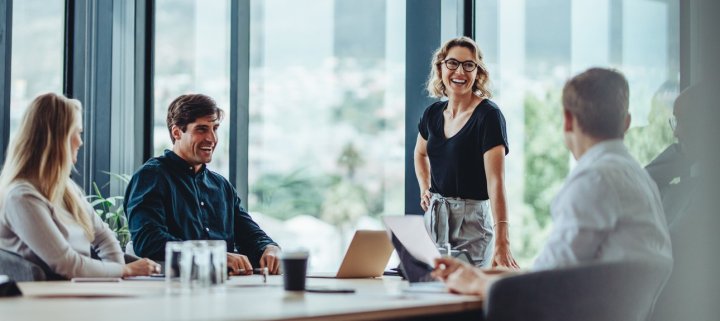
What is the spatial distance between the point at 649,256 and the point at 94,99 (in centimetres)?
441

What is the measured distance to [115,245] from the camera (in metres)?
3.57

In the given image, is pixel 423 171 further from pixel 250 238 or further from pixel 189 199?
pixel 189 199

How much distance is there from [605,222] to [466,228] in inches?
69.4

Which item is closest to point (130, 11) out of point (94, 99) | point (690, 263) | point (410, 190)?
point (94, 99)

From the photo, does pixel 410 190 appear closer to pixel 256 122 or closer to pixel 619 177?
pixel 256 122

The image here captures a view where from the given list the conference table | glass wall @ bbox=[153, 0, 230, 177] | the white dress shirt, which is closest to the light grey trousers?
the conference table

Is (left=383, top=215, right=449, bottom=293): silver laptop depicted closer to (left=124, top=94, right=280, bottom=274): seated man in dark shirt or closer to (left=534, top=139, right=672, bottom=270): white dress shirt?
(left=534, top=139, right=672, bottom=270): white dress shirt

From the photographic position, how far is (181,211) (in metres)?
4.00

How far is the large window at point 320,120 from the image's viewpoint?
6.49 meters

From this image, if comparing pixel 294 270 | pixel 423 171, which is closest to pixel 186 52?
pixel 423 171

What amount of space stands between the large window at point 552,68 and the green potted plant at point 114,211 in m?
2.29

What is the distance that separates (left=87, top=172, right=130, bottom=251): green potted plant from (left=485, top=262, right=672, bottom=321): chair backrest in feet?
12.5

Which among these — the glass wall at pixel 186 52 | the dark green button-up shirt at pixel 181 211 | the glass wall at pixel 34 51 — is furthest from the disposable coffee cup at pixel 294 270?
the glass wall at pixel 186 52

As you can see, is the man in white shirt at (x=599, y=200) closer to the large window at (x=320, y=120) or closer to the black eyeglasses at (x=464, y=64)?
the black eyeglasses at (x=464, y=64)
